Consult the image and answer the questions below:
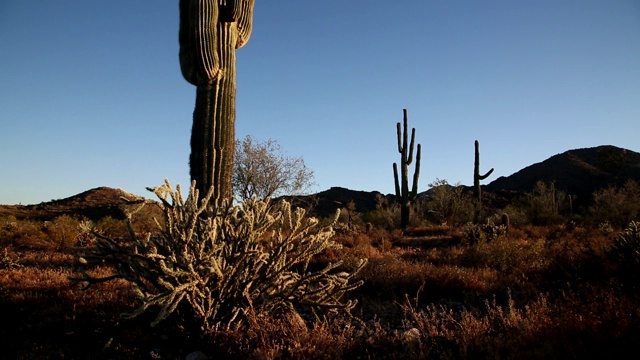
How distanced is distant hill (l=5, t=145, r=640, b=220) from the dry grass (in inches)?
844

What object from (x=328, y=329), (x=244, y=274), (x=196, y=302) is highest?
(x=244, y=274)

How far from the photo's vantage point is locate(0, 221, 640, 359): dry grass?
3.38m

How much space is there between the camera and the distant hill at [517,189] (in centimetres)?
3094

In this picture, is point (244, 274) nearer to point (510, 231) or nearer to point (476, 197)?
point (510, 231)

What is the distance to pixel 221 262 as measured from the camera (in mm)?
3980

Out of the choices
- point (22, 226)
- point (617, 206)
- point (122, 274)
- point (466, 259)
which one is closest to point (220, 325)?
point (122, 274)

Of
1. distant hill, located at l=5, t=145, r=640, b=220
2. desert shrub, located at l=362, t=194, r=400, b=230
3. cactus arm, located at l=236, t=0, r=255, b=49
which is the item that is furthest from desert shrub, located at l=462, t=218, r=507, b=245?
distant hill, located at l=5, t=145, r=640, b=220

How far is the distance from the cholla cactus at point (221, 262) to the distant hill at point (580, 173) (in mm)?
33726

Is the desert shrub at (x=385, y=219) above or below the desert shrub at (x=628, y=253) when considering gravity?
above

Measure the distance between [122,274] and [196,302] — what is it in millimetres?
716

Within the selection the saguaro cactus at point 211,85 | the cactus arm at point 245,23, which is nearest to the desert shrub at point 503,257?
the saguaro cactus at point 211,85

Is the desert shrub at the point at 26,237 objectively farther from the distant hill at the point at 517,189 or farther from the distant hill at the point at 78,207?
the distant hill at the point at 517,189

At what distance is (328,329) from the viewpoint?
4047mm

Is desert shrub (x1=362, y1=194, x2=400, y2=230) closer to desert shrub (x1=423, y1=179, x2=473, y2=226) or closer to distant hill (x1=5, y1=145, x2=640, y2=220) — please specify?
desert shrub (x1=423, y1=179, x2=473, y2=226)
